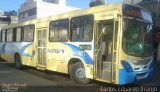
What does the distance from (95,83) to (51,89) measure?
239cm

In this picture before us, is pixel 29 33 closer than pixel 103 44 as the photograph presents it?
No

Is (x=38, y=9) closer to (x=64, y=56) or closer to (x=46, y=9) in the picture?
(x=46, y=9)

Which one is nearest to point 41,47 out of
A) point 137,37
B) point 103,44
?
point 103,44

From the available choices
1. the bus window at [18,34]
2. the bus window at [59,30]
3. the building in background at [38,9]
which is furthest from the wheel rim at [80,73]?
the building in background at [38,9]

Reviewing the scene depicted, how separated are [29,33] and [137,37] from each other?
26.1 feet

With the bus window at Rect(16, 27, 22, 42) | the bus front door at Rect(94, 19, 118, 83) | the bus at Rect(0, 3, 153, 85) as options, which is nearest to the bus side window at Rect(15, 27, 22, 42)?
the bus window at Rect(16, 27, 22, 42)

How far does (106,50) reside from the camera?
38.5 feet

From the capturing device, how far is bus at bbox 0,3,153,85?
11.1 meters

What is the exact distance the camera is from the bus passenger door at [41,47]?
1595 cm

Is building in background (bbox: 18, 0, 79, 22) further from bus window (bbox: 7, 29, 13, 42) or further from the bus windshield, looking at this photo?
the bus windshield

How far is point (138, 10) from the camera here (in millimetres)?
11758

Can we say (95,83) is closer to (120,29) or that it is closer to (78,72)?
(78,72)

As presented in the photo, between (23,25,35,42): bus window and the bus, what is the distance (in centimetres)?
199

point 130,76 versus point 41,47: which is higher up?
point 41,47
